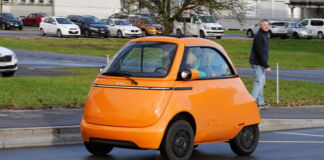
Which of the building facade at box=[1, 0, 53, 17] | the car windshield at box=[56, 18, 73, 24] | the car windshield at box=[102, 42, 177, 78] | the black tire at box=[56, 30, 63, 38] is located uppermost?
the car windshield at box=[102, 42, 177, 78]

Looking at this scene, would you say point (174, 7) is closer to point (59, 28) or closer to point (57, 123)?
point (57, 123)

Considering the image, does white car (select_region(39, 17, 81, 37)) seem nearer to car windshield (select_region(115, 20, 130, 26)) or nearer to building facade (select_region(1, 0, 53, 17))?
car windshield (select_region(115, 20, 130, 26))

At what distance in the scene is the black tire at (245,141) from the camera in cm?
1166

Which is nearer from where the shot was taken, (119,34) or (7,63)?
(7,63)

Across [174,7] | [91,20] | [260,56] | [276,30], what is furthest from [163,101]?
[276,30]

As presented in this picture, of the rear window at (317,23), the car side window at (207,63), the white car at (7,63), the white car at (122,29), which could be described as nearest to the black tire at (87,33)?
the white car at (122,29)

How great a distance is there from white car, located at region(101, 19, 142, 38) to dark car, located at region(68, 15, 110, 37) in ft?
3.77

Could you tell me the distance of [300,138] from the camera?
Result: 13.9 metres

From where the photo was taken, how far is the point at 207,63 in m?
11.2

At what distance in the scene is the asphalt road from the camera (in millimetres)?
11141

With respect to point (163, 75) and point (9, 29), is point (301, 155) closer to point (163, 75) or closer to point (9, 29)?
point (163, 75)

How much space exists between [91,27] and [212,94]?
52.1 metres

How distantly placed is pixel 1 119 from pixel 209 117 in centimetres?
468

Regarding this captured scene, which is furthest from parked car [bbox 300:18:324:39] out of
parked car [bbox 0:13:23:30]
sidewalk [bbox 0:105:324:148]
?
sidewalk [bbox 0:105:324:148]
